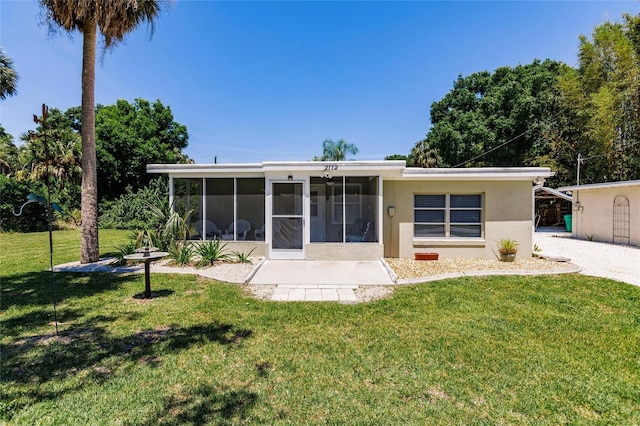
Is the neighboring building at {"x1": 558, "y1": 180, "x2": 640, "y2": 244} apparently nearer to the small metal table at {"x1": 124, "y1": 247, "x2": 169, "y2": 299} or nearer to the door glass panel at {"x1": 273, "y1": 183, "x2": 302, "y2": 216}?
the door glass panel at {"x1": 273, "y1": 183, "x2": 302, "y2": 216}

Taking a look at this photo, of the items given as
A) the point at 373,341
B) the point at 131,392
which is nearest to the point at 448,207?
the point at 373,341

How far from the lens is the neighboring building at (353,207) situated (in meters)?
9.91

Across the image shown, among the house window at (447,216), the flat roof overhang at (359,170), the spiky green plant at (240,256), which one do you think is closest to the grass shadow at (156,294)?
the spiky green plant at (240,256)

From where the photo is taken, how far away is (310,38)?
15516 mm

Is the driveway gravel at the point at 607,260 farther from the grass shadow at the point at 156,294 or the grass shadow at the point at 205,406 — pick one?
the grass shadow at the point at 156,294

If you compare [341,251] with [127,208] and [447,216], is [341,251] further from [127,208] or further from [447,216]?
[127,208]

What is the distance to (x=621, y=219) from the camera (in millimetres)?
14797

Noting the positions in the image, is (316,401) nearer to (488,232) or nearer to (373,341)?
(373,341)

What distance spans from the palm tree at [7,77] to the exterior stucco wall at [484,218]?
16652 mm

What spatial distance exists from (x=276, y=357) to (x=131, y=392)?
156 centimetres

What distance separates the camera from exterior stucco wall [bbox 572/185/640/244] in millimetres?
13992

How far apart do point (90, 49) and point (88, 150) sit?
298 centimetres

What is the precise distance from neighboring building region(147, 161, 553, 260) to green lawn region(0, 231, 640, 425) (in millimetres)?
3840

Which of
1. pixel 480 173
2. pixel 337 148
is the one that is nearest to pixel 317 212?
pixel 480 173
